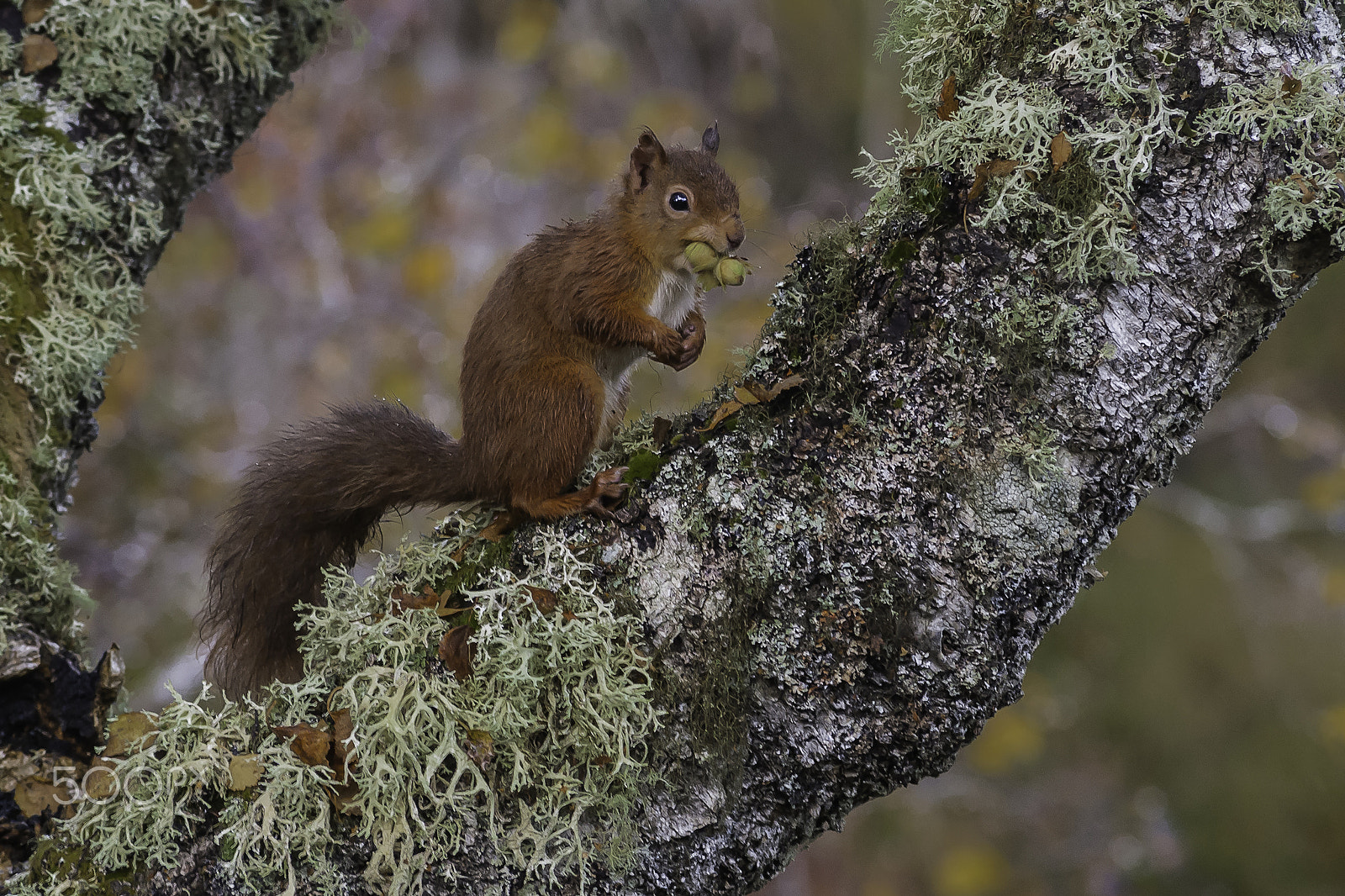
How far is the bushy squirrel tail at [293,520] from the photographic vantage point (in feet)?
7.04

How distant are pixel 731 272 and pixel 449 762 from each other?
1.18 metres

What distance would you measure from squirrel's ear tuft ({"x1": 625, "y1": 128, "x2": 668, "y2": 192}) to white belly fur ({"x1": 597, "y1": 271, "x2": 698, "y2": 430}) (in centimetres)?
24

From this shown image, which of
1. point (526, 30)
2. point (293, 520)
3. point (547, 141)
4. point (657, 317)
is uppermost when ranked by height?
point (526, 30)

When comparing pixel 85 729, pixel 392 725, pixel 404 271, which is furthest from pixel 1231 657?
pixel 404 271

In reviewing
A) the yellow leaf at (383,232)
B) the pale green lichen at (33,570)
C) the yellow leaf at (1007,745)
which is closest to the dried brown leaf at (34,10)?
the pale green lichen at (33,570)

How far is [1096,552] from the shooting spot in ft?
4.90

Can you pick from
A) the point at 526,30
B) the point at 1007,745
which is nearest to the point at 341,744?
the point at 1007,745

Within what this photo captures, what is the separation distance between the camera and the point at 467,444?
214 cm

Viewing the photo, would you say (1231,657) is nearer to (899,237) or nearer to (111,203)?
(899,237)

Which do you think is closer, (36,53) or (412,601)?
(412,601)

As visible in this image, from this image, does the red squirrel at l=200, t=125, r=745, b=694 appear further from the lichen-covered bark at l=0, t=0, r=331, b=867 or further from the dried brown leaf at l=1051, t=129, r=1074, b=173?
the dried brown leaf at l=1051, t=129, r=1074, b=173

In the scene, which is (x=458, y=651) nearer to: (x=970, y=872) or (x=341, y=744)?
(x=341, y=744)

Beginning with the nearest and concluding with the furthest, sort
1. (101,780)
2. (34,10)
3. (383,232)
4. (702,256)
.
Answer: (101,780) → (34,10) → (702,256) → (383,232)

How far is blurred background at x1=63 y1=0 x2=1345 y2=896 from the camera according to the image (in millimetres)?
4629
